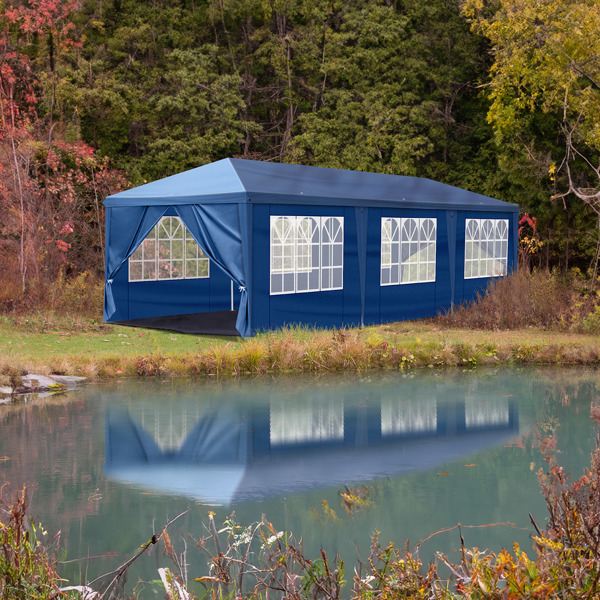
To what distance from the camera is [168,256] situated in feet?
54.2

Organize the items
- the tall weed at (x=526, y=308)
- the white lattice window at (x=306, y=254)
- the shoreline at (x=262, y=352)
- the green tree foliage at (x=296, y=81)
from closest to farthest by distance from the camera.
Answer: the shoreline at (x=262, y=352) → the white lattice window at (x=306, y=254) → the tall weed at (x=526, y=308) → the green tree foliage at (x=296, y=81)

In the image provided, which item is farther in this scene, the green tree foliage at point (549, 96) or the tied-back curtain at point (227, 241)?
the green tree foliage at point (549, 96)

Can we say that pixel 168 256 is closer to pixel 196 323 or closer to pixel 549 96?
pixel 196 323

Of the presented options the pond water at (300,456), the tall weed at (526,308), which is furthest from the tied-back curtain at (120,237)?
the tall weed at (526,308)

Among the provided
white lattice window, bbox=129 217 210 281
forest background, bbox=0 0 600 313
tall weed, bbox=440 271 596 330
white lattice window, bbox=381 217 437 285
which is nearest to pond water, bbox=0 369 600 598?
tall weed, bbox=440 271 596 330

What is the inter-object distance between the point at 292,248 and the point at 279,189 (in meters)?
0.88

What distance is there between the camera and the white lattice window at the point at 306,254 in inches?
543

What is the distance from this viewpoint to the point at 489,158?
24.9 m

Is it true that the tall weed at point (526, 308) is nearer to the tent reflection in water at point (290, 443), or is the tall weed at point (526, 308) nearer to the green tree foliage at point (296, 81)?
the tent reflection in water at point (290, 443)

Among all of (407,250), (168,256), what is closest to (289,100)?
(168,256)

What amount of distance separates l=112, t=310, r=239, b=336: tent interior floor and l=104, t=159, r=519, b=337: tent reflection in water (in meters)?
0.02

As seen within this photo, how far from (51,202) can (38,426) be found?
463 inches

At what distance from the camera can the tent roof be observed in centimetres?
1356

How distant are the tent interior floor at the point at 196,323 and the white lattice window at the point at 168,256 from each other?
720mm
